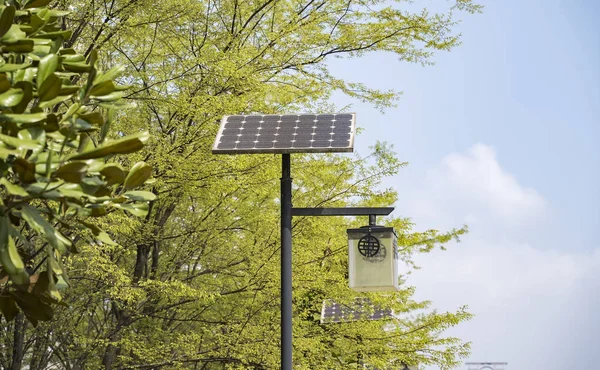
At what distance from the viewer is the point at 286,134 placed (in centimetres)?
550

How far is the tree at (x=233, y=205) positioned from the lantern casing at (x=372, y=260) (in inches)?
138

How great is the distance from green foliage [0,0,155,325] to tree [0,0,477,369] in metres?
5.59

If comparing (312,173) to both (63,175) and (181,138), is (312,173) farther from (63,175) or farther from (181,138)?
(63,175)

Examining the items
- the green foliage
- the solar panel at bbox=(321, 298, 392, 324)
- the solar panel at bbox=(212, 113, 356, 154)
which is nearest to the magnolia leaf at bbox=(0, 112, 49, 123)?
the green foliage

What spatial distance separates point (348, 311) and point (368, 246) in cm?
520

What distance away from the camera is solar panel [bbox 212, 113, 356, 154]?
5273 mm

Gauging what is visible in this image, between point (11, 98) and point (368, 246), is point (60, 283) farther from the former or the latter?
point (368, 246)

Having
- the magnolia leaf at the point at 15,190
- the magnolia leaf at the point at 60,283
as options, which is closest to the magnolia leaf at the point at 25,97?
the magnolia leaf at the point at 15,190

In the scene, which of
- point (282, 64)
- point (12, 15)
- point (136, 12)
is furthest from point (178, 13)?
point (12, 15)

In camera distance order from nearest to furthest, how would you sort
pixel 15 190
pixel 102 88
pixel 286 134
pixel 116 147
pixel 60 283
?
1. pixel 15 190
2. pixel 116 147
3. pixel 102 88
4. pixel 60 283
5. pixel 286 134

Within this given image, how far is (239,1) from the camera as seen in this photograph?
10.9 m

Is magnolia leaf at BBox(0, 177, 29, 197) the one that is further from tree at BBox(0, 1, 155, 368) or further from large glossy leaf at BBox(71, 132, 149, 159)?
large glossy leaf at BBox(71, 132, 149, 159)

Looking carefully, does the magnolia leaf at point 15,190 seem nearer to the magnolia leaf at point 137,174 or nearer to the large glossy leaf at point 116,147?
the large glossy leaf at point 116,147

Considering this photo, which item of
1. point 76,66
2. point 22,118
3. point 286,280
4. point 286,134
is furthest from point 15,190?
point 286,134
